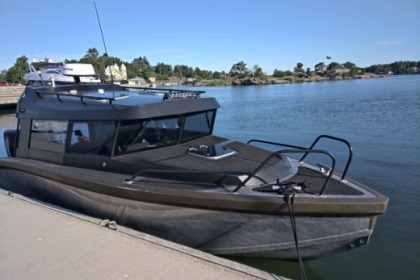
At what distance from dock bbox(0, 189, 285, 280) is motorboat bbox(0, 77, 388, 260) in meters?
0.39

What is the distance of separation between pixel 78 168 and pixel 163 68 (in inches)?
5855

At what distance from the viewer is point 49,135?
613cm

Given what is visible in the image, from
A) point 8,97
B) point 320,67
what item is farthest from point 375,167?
point 320,67

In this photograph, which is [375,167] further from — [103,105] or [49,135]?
[49,135]

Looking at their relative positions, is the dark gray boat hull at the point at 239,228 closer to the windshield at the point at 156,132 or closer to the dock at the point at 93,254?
the dock at the point at 93,254

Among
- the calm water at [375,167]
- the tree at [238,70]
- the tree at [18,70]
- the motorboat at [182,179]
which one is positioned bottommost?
the calm water at [375,167]

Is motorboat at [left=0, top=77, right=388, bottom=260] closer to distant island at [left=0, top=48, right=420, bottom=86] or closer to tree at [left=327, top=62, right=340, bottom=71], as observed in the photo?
distant island at [left=0, top=48, right=420, bottom=86]

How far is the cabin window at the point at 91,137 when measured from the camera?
17.1 feet

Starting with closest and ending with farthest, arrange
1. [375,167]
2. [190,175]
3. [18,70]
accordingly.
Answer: [190,175] < [375,167] < [18,70]

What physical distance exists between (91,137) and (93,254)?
1876 mm

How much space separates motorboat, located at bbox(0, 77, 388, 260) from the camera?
4129 mm

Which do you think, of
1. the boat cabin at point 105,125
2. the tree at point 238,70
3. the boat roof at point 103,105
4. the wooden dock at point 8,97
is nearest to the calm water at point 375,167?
the boat cabin at point 105,125

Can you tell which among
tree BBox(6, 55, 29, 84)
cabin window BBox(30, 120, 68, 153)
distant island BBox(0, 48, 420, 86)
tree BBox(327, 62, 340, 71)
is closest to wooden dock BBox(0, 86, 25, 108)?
cabin window BBox(30, 120, 68, 153)

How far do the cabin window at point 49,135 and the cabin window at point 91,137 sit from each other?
0.67 feet
